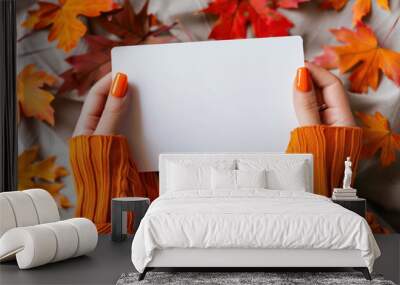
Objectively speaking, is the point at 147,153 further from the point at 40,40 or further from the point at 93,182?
the point at 40,40

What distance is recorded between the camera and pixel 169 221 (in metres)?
3.53

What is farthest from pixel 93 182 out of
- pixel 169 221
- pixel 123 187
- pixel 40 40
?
pixel 169 221

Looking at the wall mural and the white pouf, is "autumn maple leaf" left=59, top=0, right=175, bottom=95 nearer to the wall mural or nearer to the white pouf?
the wall mural

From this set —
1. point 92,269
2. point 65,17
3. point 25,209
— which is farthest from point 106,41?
point 92,269

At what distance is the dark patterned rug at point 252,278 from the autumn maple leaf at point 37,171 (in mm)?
2284

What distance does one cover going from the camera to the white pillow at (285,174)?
492 cm

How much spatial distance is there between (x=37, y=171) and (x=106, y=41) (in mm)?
1403

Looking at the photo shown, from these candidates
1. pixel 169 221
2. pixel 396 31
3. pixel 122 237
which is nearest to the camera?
pixel 169 221

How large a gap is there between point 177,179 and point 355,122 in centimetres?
170

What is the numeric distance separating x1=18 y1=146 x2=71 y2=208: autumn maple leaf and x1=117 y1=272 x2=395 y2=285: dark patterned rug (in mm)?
2284

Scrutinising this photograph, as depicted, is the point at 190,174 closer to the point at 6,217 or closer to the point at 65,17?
the point at 6,217

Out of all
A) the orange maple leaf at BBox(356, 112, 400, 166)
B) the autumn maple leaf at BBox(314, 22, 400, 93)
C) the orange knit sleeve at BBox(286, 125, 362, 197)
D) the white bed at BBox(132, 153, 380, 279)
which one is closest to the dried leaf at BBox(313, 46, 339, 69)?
the autumn maple leaf at BBox(314, 22, 400, 93)

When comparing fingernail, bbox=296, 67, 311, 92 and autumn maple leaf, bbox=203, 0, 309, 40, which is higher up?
autumn maple leaf, bbox=203, 0, 309, 40

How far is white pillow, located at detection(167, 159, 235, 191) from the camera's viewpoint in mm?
4930
